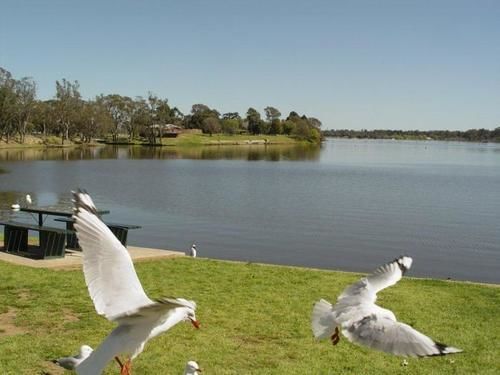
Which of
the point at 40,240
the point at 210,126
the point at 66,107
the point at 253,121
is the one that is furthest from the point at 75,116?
the point at 40,240

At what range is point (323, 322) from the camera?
561 cm

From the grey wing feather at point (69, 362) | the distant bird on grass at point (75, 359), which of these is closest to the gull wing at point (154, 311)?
the distant bird on grass at point (75, 359)

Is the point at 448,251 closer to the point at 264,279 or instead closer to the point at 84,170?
the point at 264,279

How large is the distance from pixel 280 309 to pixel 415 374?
10.6 ft

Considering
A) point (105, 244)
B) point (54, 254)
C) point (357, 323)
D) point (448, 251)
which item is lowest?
point (448, 251)

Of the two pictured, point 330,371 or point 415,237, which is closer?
point 330,371

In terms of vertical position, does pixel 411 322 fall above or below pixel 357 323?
below

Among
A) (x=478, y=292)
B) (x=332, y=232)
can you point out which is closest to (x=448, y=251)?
(x=332, y=232)

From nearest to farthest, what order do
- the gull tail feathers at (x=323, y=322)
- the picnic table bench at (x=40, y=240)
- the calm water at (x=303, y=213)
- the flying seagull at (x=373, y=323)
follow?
the flying seagull at (x=373, y=323) < the gull tail feathers at (x=323, y=322) < the picnic table bench at (x=40, y=240) < the calm water at (x=303, y=213)

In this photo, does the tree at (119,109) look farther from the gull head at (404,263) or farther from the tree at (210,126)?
the gull head at (404,263)

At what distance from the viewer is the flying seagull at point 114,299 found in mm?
4938

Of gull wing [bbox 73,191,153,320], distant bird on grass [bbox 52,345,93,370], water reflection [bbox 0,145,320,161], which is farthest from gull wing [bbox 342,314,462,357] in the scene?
water reflection [bbox 0,145,320,161]

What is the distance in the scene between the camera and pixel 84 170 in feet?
194

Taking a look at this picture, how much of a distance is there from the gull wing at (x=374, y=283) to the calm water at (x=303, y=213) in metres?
13.3
